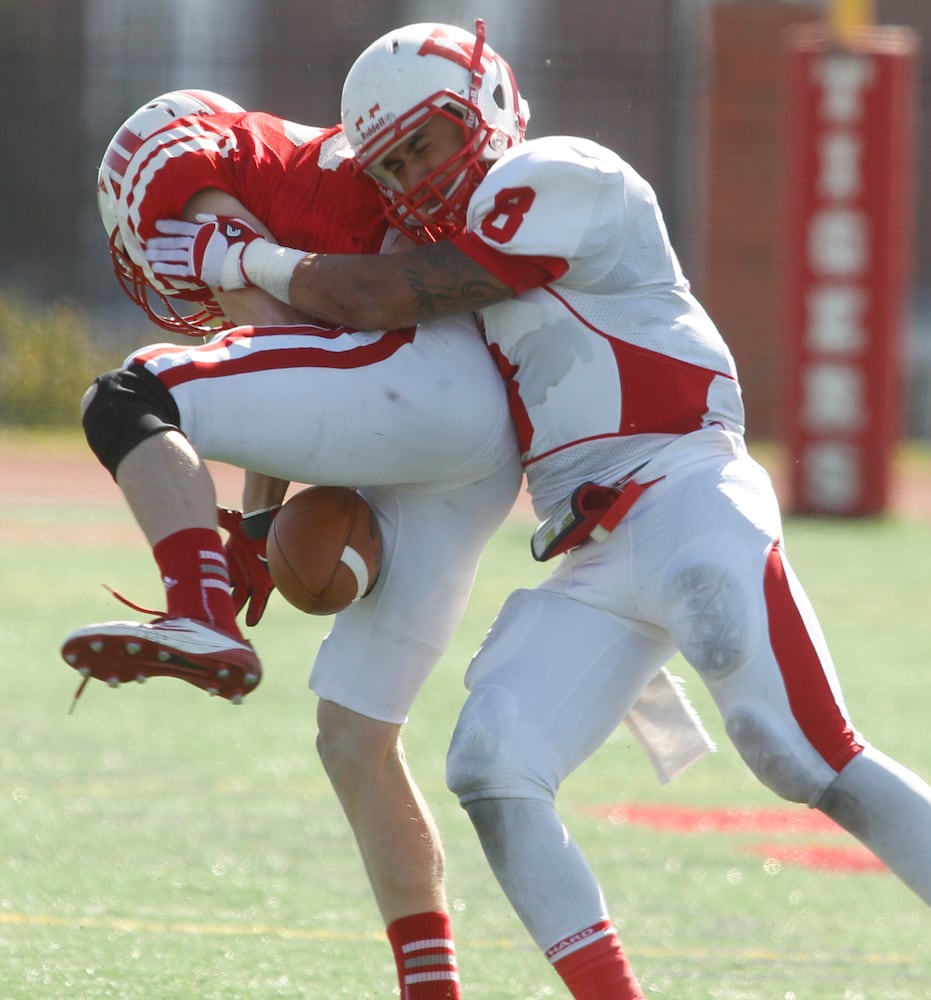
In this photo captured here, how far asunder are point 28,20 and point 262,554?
899 inches

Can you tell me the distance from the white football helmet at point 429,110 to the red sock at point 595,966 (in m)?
1.18

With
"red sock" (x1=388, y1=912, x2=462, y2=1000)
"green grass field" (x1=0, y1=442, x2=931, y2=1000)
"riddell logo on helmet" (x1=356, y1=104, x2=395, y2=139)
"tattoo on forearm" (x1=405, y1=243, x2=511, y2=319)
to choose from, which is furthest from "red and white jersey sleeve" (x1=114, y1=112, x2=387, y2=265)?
"green grass field" (x1=0, y1=442, x2=931, y2=1000)

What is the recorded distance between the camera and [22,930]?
3922 millimetres

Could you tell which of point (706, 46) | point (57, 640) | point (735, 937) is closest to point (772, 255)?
point (706, 46)

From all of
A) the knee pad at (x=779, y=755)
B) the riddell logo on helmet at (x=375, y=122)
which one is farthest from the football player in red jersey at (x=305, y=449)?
the knee pad at (x=779, y=755)

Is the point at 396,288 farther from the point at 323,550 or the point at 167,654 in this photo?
the point at 167,654

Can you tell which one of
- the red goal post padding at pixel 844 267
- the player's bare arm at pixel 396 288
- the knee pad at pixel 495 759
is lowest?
the red goal post padding at pixel 844 267

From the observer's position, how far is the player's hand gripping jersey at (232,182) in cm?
321

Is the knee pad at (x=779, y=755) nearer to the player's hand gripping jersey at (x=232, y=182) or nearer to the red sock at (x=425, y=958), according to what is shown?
the red sock at (x=425, y=958)

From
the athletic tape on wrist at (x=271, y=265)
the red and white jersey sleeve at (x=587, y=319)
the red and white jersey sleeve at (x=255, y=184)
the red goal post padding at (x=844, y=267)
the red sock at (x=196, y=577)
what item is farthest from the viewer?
the red goal post padding at (x=844, y=267)

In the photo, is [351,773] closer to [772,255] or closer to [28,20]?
[772,255]

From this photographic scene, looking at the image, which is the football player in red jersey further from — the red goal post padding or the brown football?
the red goal post padding

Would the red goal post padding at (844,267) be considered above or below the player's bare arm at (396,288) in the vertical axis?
below

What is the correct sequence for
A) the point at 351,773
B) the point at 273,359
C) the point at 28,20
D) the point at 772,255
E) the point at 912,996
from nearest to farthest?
the point at 273,359
the point at 351,773
the point at 912,996
the point at 772,255
the point at 28,20
